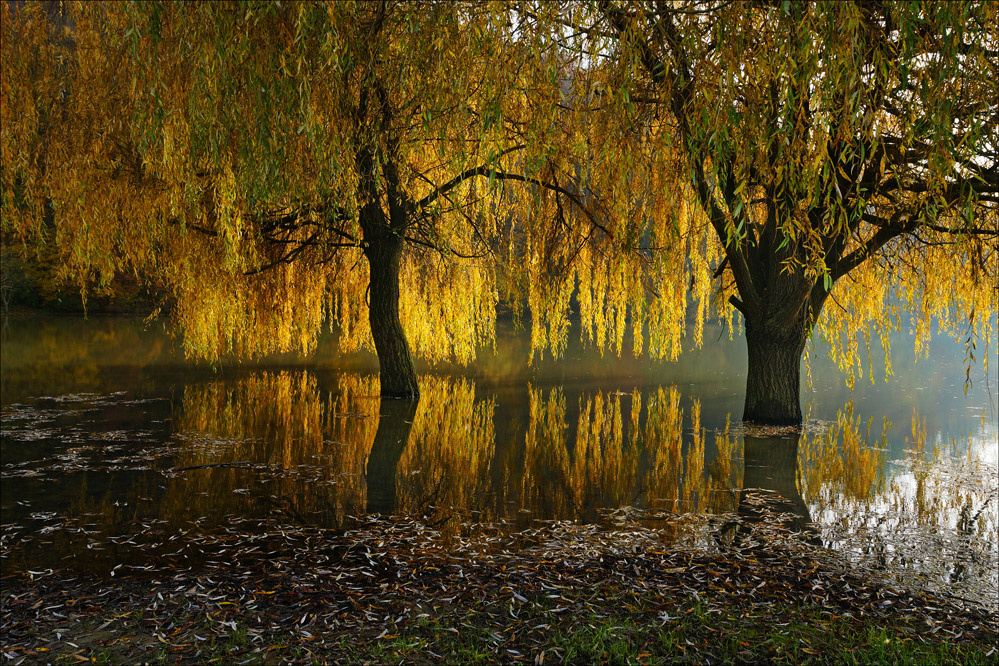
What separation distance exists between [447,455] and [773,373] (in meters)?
3.29

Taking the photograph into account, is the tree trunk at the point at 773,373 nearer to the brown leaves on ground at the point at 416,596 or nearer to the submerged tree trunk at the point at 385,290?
the brown leaves on ground at the point at 416,596

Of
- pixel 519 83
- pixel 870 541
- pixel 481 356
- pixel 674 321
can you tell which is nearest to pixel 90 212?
pixel 519 83

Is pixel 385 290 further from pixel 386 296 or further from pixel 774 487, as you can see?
pixel 774 487

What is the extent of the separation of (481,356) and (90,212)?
1127 cm

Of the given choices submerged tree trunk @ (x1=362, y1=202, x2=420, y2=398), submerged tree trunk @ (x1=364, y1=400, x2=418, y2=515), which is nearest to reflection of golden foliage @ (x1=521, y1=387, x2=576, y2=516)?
submerged tree trunk @ (x1=364, y1=400, x2=418, y2=515)

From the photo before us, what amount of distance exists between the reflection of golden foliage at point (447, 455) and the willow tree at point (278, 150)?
98 cm

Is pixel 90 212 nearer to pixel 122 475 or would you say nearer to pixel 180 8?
pixel 122 475

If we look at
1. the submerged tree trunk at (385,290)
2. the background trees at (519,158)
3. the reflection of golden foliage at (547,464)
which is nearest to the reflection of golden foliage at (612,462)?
the reflection of golden foliage at (547,464)

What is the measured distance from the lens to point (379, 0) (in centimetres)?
451

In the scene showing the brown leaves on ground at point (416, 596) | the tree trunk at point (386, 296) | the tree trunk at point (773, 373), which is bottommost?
the brown leaves on ground at point (416, 596)

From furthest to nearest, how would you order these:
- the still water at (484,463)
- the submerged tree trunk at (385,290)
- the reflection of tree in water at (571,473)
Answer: the submerged tree trunk at (385,290), the reflection of tree in water at (571,473), the still water at (484,463)

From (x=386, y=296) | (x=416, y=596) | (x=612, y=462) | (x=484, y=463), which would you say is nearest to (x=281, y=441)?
(x=484, y=463)

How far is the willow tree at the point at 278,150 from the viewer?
4082 millimetres

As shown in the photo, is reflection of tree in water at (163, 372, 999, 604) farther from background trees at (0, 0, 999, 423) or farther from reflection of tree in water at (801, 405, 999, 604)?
background trees at (0, 0, 999, 423)
